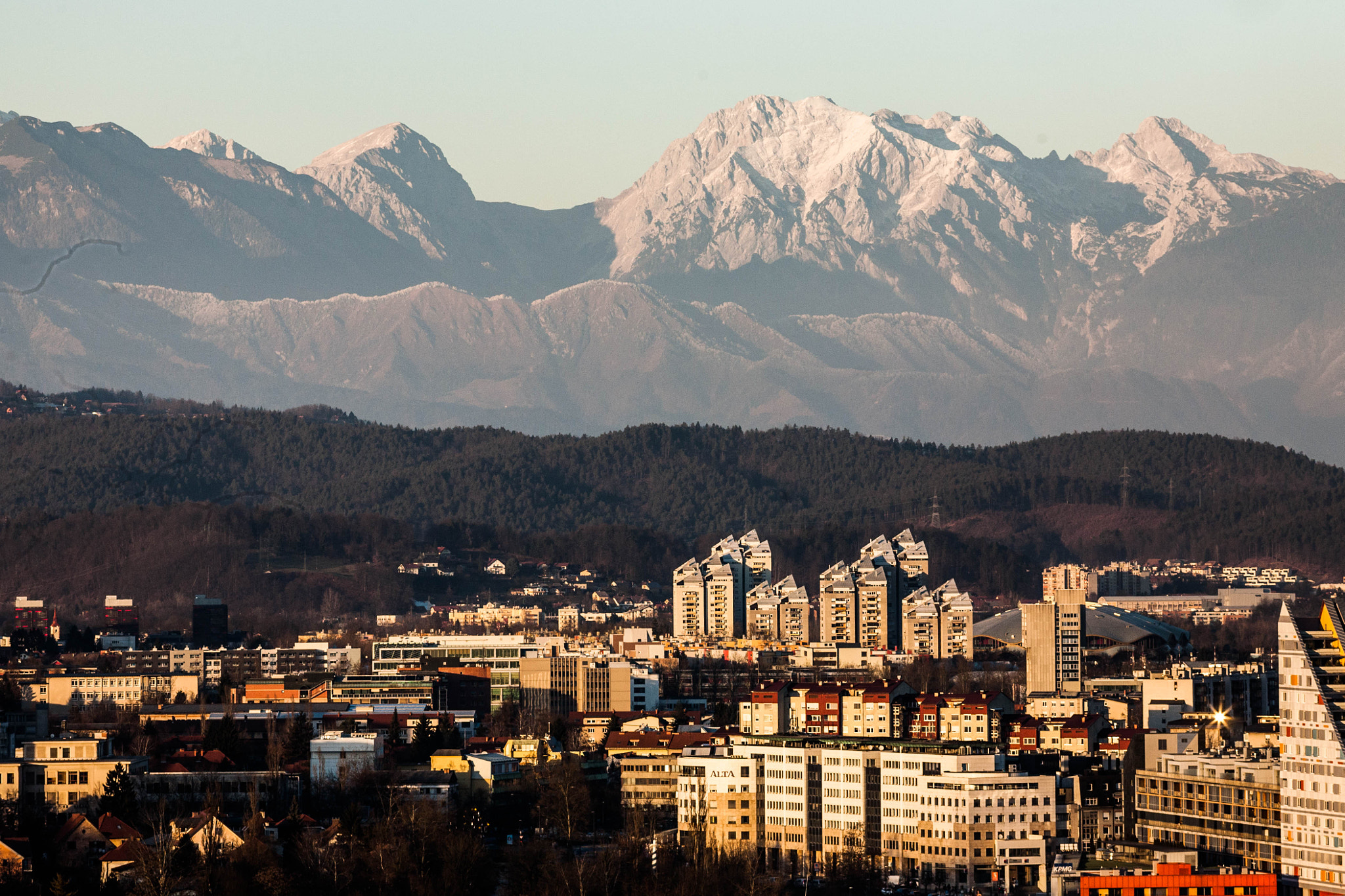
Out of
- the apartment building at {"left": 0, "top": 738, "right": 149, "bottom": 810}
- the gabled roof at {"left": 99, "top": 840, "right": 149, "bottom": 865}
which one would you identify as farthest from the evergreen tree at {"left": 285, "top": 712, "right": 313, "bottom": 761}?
the gabled roof at {"left": 99, "top": 840, "right": 149, "bottom": 865}

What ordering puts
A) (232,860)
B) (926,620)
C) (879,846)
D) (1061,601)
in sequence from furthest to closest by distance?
(926,620)
(1061,601)
(879,846)
(232,860)

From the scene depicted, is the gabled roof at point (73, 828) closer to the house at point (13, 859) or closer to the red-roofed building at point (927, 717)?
the house at point (13, 859)

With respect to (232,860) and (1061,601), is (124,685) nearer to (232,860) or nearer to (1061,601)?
(1061,601)

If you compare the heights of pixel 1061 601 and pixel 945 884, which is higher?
pixel 1061 601

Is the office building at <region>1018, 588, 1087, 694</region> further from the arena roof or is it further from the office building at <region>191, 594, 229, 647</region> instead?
the office building at <region>191, 594, 229, 647</region>

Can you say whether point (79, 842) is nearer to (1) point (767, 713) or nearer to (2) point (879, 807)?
(2) point (879, 807)

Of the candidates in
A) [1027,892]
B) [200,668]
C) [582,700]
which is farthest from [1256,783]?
[200,668]

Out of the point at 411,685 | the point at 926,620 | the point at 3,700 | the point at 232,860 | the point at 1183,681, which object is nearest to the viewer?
the point at 232,860

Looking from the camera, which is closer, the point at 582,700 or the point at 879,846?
the point at 879,846
